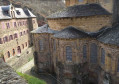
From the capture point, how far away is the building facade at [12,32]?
82.2 feet

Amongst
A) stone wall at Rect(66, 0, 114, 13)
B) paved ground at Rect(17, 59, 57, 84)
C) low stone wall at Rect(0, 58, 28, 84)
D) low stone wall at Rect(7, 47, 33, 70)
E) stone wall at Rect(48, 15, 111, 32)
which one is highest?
stone wall at Rect(66, 0, 114, 13)

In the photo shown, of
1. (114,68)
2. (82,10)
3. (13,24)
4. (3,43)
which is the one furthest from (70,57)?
(13,24)

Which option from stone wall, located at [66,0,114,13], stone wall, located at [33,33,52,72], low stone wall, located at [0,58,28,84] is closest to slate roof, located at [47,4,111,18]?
stone wall, located at [66,0,114,13]

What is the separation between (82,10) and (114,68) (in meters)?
9.52

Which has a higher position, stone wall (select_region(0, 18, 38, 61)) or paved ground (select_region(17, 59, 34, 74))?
stone wall (select_region(0, 18, 38, 61))

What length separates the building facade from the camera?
25.1m

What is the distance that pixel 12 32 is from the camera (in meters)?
28.6

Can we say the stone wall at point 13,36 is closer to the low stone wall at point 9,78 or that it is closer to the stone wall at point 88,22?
the stone wall at point 88,22

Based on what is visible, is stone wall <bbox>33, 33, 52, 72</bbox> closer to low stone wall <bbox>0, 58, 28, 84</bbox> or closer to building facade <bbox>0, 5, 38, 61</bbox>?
building facade <bbox>0, 5, 38, 61</bbox>

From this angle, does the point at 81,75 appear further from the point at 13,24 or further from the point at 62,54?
the point at 13,24

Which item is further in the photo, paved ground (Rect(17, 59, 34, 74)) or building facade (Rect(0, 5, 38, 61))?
building facade (Rect(0, 5, 38, 61))

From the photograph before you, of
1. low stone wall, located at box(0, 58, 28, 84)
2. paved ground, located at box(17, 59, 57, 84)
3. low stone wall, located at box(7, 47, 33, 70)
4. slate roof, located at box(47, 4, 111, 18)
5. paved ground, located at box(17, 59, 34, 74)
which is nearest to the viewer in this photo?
low stone wall, located at box(0, 58, 28, 84)

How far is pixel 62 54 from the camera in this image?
51.5 ft

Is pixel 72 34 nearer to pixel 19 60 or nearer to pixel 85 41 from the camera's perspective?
pixel 85 41
